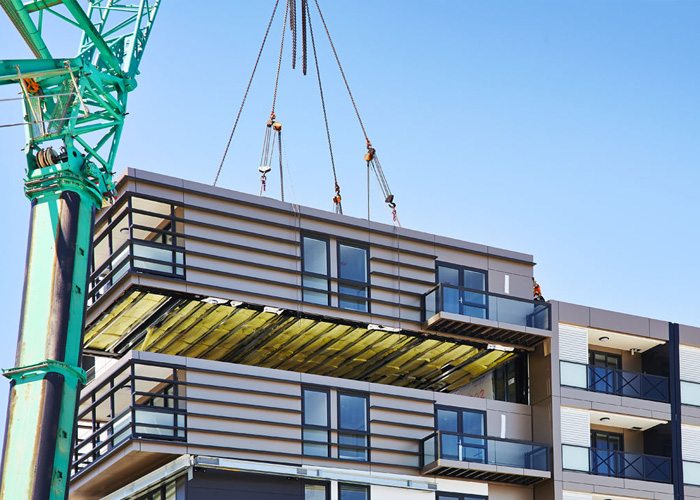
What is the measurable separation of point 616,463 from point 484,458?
6377mm

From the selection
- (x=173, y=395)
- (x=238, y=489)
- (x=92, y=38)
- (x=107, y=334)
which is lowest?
(x=238, y=489)

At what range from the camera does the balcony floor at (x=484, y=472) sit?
1752 inches

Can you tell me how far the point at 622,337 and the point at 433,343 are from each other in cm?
817

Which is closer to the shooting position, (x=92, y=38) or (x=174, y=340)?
(x=92, y=38)

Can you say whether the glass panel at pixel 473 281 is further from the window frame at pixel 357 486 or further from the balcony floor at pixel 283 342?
the window frame at pixel 357 486

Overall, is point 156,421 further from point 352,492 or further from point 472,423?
point 472,423

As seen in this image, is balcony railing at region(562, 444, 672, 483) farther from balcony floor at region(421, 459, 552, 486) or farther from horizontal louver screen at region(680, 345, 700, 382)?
horizontal louver screen at region(680, 345, 700, 382)

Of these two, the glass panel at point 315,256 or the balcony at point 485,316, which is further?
the balcony at point 485,316

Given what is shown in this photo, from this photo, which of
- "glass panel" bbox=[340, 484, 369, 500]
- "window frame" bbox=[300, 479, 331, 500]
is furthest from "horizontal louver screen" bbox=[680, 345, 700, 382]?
"window frame" bbox=[300, 479, 331, 500]

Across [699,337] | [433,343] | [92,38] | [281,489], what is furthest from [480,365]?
[92,38]

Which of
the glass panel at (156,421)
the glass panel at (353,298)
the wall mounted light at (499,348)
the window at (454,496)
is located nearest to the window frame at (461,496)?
the window at (454,496)

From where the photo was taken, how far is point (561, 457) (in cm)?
4681

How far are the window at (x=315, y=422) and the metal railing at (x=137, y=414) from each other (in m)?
4.60

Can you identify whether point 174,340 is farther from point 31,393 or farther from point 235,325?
point 31,393
